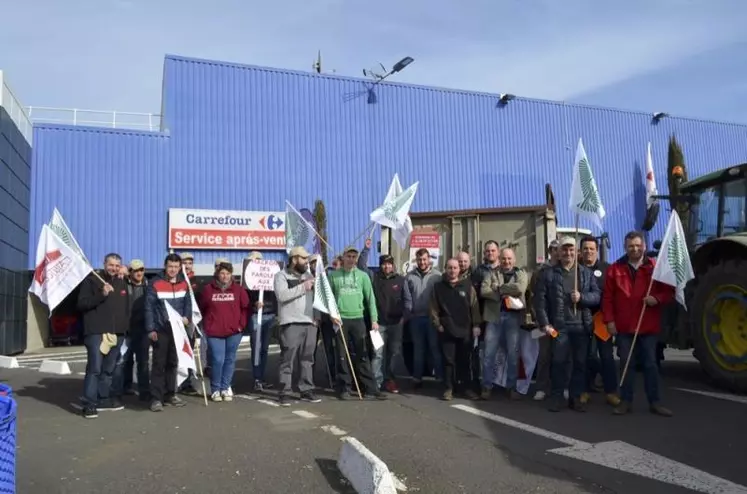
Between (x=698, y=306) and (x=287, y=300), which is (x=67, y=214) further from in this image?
(x=698, y=306)

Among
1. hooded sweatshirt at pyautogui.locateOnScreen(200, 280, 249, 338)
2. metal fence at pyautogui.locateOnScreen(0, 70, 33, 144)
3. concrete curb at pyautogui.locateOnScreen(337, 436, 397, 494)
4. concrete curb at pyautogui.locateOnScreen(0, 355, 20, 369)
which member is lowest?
concrete curb at pyautogui.locateOnScreen(0, 355, 20, 369)

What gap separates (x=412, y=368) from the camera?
922 cm

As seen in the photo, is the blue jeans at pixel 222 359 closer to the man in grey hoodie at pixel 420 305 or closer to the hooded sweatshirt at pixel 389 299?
the hooded sweatshirt at pixel 389 299

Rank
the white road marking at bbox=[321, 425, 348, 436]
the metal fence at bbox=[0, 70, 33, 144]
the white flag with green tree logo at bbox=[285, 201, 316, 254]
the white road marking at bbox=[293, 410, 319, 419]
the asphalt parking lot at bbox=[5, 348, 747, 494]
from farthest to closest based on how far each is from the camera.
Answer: the metal fence at bbox=[0, 70, 33, 144] → the white flag with green tree logo at bbox=[285, 201, 316, 254] → the white road marking at bbox=[293, 410, 319, 419] → the white road marking at bbox=[321, 425, 348, 436] → the asphalt parking lot at bbox=[5, 348, 747, 494]

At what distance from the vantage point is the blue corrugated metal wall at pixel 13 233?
592 inches

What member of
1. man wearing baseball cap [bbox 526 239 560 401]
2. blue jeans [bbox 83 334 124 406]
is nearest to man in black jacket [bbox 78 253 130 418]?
blue jeans [bbox 83 334 124 406]

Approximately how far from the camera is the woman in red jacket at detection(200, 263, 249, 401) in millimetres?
7691

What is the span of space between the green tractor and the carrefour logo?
15.5m

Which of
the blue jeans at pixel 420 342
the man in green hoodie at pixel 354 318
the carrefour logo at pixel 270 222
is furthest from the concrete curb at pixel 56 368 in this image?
the carrefour logo at pixel 270 222

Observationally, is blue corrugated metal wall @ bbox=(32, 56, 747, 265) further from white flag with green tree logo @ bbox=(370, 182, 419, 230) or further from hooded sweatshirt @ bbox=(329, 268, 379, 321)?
hooded sweatshirt @ bbox=(329, 268, 379, 321)

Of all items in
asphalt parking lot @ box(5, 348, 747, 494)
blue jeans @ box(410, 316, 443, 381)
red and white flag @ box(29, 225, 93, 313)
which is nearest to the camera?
asphalt parking lot @ box(5, 348, 747, 494)

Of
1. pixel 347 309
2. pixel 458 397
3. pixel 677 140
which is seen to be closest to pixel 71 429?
pixel 347 309

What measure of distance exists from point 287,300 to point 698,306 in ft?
16.6

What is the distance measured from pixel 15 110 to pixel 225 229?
23.6ft
